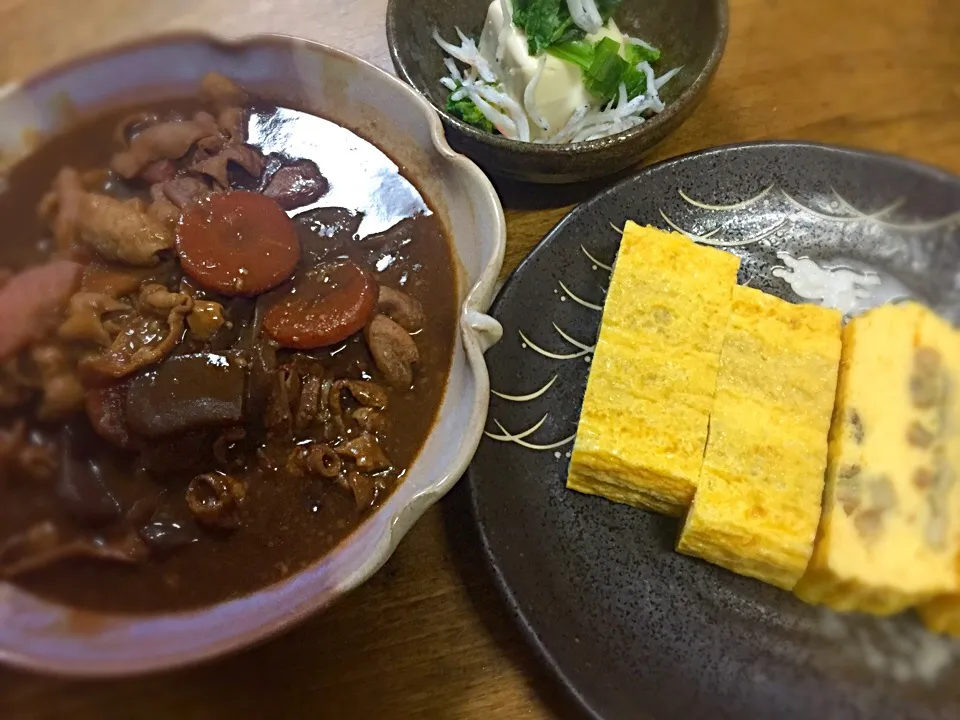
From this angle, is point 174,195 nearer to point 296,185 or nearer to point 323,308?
point 296,185

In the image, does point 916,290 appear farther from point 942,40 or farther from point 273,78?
point 273,78

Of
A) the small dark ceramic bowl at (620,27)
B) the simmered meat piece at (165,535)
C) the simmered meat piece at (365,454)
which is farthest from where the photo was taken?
the small dark ceramic bowl at (620,27)

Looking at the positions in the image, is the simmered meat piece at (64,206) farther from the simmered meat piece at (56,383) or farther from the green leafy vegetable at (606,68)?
the green leafy vegetable at (606,68)

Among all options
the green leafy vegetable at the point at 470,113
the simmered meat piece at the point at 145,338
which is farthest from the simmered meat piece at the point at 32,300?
the green leafy vegetable at the point at 470,113

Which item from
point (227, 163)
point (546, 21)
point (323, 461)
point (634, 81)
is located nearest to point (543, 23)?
point (546, 21)

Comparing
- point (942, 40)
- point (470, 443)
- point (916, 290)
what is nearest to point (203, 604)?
point (470, 443)
